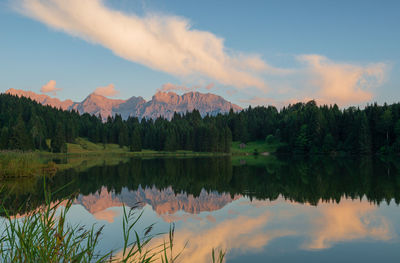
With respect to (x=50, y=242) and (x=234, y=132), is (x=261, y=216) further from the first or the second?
(x=234, y=132)

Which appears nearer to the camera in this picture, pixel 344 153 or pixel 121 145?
pixel 344 153

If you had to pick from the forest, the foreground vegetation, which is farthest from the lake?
the forest

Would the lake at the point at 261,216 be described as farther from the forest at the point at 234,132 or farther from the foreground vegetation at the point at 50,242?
the forest at the point at 234,132

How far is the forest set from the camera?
104 meters

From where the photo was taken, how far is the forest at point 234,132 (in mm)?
103938

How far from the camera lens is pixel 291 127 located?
442 feet

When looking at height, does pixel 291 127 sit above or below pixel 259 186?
above

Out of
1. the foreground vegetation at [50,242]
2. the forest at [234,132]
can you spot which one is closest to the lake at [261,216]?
the foreground vegetation at [50,242]

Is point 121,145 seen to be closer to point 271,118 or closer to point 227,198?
point 271,118

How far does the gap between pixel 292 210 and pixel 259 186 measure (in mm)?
10584

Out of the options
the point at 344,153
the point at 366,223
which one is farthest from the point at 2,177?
the point at 344,153

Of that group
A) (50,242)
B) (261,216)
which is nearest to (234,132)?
(261,216)

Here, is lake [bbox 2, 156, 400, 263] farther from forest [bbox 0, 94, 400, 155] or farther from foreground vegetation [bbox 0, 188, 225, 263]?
forest [bbox 0, 94, 400, 155]

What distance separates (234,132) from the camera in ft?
558
